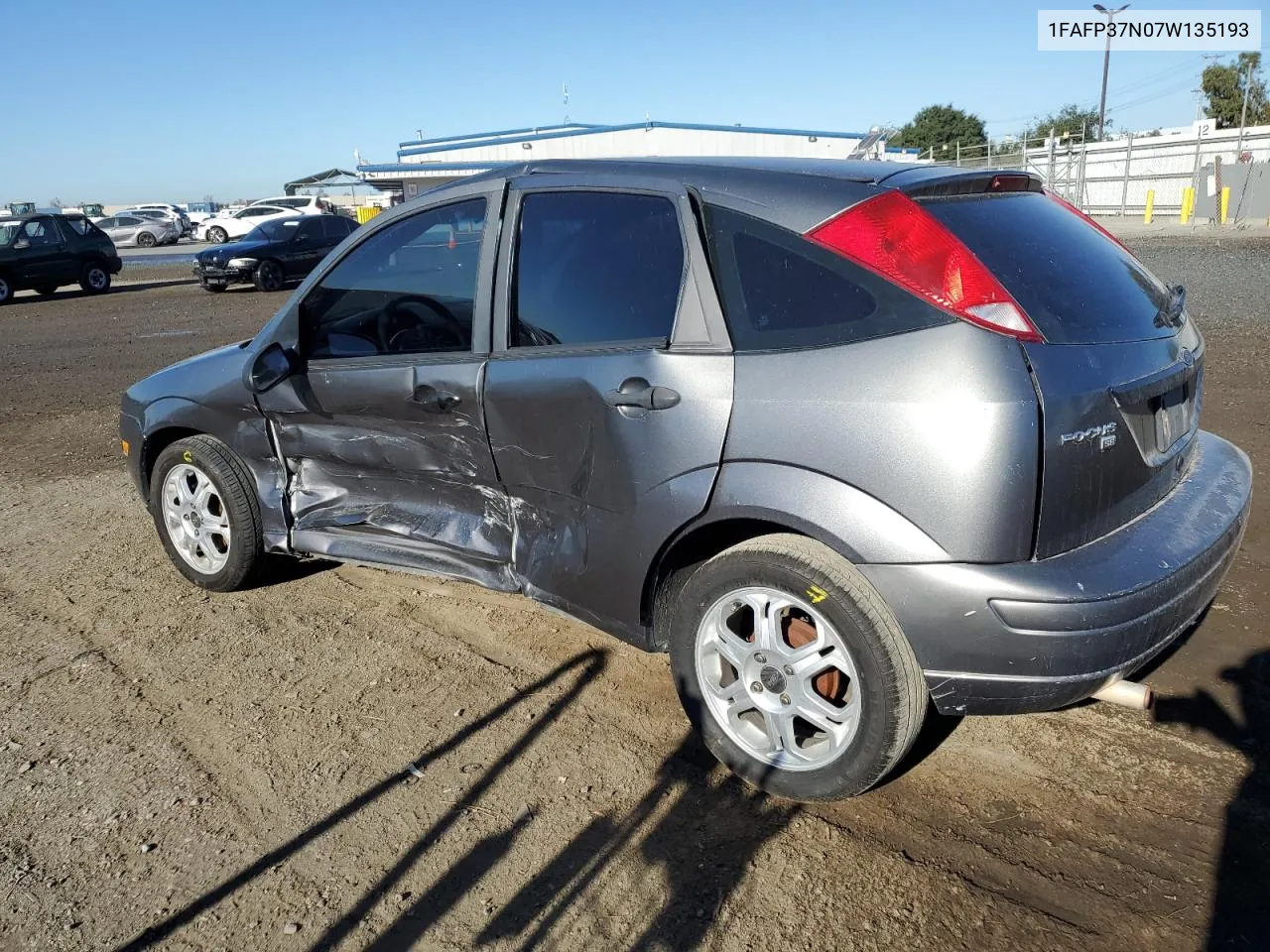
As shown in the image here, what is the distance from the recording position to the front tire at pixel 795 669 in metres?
2.56

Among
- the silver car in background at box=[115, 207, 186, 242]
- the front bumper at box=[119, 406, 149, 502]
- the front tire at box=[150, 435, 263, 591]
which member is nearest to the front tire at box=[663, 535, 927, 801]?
the front tire at box=[150, 435, 263, 591]

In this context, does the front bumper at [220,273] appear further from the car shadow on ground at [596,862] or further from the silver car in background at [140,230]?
the silver car in background at [140,230]

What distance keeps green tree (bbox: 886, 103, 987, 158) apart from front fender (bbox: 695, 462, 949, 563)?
7814 cm

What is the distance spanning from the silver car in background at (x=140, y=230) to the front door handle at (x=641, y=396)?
152 ft

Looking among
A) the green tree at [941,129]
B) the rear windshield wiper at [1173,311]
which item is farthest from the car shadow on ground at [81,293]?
the green tree at [941,129]

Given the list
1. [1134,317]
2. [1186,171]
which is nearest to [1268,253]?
[1186,171]

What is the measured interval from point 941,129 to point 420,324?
82.9 metres

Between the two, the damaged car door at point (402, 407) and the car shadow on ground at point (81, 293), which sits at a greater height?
the damaged car door at point (402, 407)

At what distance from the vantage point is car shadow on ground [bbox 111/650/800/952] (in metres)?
2.39

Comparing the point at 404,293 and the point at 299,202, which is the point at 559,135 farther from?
the point at 404,293

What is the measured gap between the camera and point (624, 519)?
3.03 meters

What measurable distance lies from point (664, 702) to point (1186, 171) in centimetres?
2956

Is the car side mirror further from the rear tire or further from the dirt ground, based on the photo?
the rear tire

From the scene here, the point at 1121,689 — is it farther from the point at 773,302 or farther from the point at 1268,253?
the point at 1268,253
